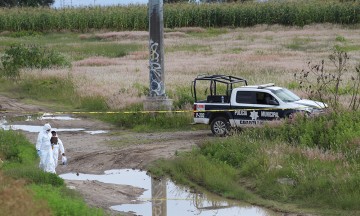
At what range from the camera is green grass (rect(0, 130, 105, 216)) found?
13.6m

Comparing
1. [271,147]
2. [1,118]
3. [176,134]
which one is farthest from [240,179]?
[1,118]

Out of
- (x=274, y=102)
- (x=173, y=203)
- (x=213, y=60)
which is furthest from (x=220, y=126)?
(x=213, y=60)

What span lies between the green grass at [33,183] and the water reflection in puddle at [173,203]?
4.88 feet

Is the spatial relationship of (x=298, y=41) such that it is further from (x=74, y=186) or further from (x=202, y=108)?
(x=74, y=186)

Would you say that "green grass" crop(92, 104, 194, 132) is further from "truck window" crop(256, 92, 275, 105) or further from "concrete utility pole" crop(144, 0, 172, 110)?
"truck window" crop(256, 92, 275, 105)

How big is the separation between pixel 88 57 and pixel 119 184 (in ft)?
119

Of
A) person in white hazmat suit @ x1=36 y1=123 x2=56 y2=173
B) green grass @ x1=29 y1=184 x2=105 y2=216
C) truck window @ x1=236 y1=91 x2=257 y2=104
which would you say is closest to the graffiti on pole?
truck window @ x1=236 y1=91 x2=257 y2=104

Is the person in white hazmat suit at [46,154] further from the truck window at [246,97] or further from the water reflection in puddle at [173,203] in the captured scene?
the truck window at [246,97]

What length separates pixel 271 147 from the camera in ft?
66.6

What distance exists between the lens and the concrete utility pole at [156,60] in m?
29.5

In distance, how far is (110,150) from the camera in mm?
24203

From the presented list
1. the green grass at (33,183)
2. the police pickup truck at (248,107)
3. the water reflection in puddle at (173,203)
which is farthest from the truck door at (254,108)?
the green grass at (33,183)

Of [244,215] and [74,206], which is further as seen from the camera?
[244,215]

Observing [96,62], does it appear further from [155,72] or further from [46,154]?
[46,154]
